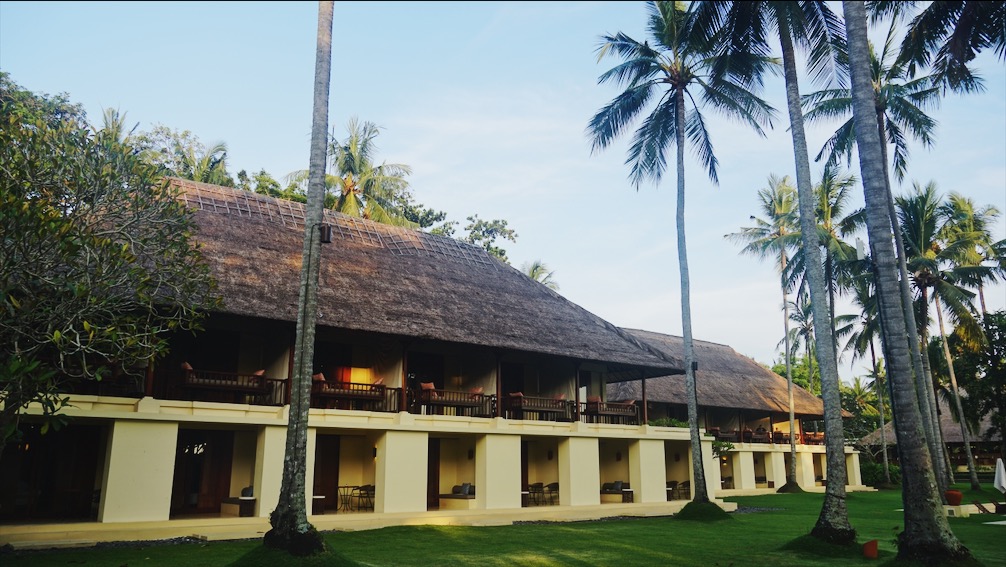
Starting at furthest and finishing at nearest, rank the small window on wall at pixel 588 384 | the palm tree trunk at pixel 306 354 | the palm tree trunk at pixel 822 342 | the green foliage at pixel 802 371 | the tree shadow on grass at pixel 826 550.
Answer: the green foliage at pixel 802 371, the small window on wall at pixel 588 384, the palm tree trunk at pixel 822 342, the tree shadow on grass at pixel 826 550, the palm tree trunk at pixel 306 354

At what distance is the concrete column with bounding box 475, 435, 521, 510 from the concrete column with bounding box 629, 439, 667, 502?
4702 mm

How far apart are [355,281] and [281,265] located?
1.84m

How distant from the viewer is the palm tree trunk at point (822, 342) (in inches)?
478

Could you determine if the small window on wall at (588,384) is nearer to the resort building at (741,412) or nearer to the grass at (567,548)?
the resort building at (741,412)

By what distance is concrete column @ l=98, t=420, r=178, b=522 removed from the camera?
13078 millimetres

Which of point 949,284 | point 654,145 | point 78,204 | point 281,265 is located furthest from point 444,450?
point 949,284

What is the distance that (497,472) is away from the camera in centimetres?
1839

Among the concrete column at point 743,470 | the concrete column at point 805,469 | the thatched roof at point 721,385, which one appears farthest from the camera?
the concrete column at point 805,469

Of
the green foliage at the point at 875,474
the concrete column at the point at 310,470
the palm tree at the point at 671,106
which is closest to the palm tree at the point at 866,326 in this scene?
the green foliage at the point at 875,474

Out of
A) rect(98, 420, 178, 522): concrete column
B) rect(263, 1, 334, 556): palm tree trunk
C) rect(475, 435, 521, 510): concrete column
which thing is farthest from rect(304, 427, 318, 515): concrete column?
rect(263, 1, 334, 556): palm tree trunk

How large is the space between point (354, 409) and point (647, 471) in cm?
940

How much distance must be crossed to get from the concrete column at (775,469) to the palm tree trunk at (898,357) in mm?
25003

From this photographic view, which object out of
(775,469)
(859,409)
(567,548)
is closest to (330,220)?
(567,548)

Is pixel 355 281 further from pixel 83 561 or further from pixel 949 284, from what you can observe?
pixel 949 284
